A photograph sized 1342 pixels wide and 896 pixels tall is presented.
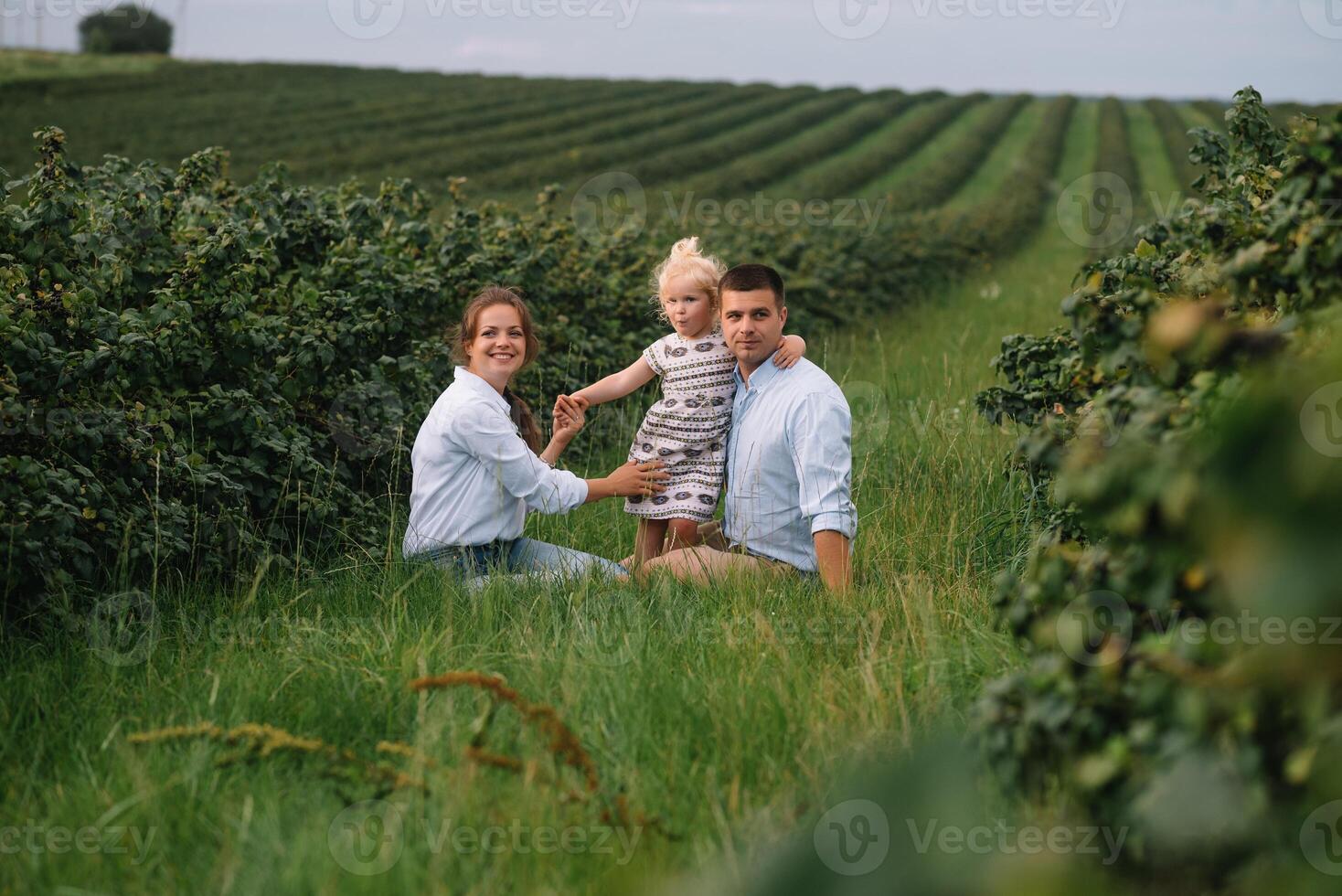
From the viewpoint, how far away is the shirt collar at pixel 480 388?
4.21m

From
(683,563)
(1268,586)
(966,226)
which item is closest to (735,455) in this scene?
(683,563)

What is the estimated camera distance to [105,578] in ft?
12.5

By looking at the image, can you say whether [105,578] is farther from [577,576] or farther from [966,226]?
[966,226]

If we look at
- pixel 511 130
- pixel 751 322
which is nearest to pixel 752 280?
pixel 751 322

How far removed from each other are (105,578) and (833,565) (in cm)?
250

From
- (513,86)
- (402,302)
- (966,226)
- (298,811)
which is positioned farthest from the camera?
(513,86)

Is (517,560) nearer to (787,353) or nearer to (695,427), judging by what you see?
(695,427)

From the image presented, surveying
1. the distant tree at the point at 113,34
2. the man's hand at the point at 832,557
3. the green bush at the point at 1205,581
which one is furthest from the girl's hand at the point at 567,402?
the distant tree at the point at 113,34

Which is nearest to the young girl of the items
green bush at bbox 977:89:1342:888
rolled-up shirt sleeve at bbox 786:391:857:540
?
rolled-up shirt sleeve at bbox 786:391:857:540

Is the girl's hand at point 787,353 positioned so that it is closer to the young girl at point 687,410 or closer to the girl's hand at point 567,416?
the young girl at point 687,410

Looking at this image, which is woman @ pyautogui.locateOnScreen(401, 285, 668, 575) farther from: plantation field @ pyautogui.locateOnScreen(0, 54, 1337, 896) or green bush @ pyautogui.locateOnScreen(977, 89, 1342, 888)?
green bush @ pyautogui.locateOnScreen(977, 89, 1342, 888)

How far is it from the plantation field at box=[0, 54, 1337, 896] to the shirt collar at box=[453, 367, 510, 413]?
24.3 inches

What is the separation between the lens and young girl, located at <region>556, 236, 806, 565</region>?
4637 millimetres

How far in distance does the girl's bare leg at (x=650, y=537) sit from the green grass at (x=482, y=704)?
823 mm
